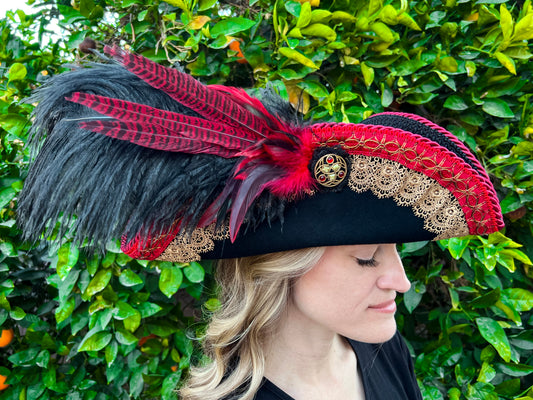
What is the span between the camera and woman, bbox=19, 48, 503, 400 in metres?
0.91

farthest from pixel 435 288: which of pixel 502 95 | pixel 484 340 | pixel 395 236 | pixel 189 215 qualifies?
pixel 189 215

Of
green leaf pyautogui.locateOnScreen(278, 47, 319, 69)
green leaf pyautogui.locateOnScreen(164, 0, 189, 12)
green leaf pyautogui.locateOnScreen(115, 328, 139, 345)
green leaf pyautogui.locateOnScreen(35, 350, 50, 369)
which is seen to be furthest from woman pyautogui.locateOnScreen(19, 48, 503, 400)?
green leaf pyautogui.locateOnScreen(35, 350, 50, 369)

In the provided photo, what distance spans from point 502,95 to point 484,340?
2.99 feet

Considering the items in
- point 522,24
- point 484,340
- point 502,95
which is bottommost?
point 484,340

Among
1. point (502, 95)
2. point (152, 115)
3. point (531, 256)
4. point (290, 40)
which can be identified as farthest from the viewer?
point (531, 256)

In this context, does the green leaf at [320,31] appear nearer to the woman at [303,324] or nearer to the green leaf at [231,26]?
the green leaf at [231,26]

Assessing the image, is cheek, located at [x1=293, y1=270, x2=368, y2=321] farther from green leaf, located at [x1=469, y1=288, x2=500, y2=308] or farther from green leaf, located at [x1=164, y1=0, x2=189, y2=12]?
green leaf, located at [x1=164, y1=0, x2=189, y2=12]

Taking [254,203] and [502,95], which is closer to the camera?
[254,203]

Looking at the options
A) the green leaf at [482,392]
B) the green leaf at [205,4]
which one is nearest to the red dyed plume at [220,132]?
the green leaf at [205,4]

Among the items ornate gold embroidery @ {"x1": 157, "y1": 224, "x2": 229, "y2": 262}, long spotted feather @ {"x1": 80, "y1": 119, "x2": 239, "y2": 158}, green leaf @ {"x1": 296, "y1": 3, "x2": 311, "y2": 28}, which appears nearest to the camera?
long spotted feather @ {"x1": 80, "y1": 119, "x2": 239, "y2": 158}

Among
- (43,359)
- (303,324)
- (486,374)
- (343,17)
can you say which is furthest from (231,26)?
(486,374)

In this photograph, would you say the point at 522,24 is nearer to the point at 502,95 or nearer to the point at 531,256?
the point at 502,95

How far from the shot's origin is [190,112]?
100 cm

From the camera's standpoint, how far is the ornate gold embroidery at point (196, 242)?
1.01m
